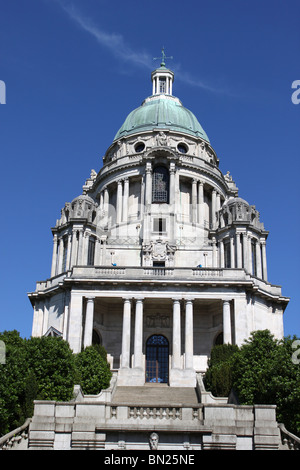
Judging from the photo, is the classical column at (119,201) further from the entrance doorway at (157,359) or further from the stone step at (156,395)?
the stone step at (156,395)

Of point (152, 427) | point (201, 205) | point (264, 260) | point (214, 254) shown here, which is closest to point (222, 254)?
point (214, 254)

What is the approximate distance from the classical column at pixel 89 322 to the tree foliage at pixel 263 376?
11.4 m

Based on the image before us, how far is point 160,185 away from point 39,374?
34.6 m

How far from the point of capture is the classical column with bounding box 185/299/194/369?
50.9 m

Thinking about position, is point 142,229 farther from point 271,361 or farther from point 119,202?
point 271,361

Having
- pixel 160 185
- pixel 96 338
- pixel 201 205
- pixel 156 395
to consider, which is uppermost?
pixel 160 185

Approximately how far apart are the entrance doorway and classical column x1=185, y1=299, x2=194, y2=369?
3.28m

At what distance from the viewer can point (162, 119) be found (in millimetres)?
75688

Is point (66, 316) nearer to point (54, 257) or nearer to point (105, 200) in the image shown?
point (54, 257)

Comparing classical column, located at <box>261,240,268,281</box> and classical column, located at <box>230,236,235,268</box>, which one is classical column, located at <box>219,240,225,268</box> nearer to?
A: classical column, located at <box>230,236,235,268</box>

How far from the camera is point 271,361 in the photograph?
123 feet
